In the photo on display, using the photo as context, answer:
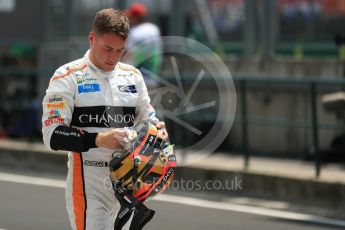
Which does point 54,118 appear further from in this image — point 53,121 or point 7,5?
point 7,5

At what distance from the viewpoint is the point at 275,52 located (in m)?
13.8

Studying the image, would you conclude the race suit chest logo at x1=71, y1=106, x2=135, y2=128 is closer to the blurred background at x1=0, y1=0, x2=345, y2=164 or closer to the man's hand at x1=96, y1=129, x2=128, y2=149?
the man's hand at x1=96, y1=129, x2=128, y2=149

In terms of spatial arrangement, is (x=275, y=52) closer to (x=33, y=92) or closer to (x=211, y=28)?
(x=211, y=28)

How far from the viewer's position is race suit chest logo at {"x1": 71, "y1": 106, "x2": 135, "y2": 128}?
4.81 metres

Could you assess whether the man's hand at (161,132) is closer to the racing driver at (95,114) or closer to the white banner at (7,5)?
the racing driver at (95,114)

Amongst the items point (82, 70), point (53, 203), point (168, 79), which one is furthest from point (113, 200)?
point (168, 79)

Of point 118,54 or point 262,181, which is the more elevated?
point 118,54

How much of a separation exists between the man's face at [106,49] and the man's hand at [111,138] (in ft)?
1.25

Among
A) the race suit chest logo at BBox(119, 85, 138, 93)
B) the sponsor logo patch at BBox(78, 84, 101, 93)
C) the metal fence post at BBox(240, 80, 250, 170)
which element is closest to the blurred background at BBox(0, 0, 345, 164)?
the metal fence post at BBox(240, 80, 250, 170)

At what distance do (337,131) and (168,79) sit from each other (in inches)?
98.8

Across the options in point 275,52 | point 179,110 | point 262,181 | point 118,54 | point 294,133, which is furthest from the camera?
point 275,52

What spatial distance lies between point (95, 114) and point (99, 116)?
0.08 ft

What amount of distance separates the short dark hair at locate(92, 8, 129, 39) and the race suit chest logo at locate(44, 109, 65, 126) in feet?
1.52

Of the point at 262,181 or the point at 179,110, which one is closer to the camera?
the point at 262,181
